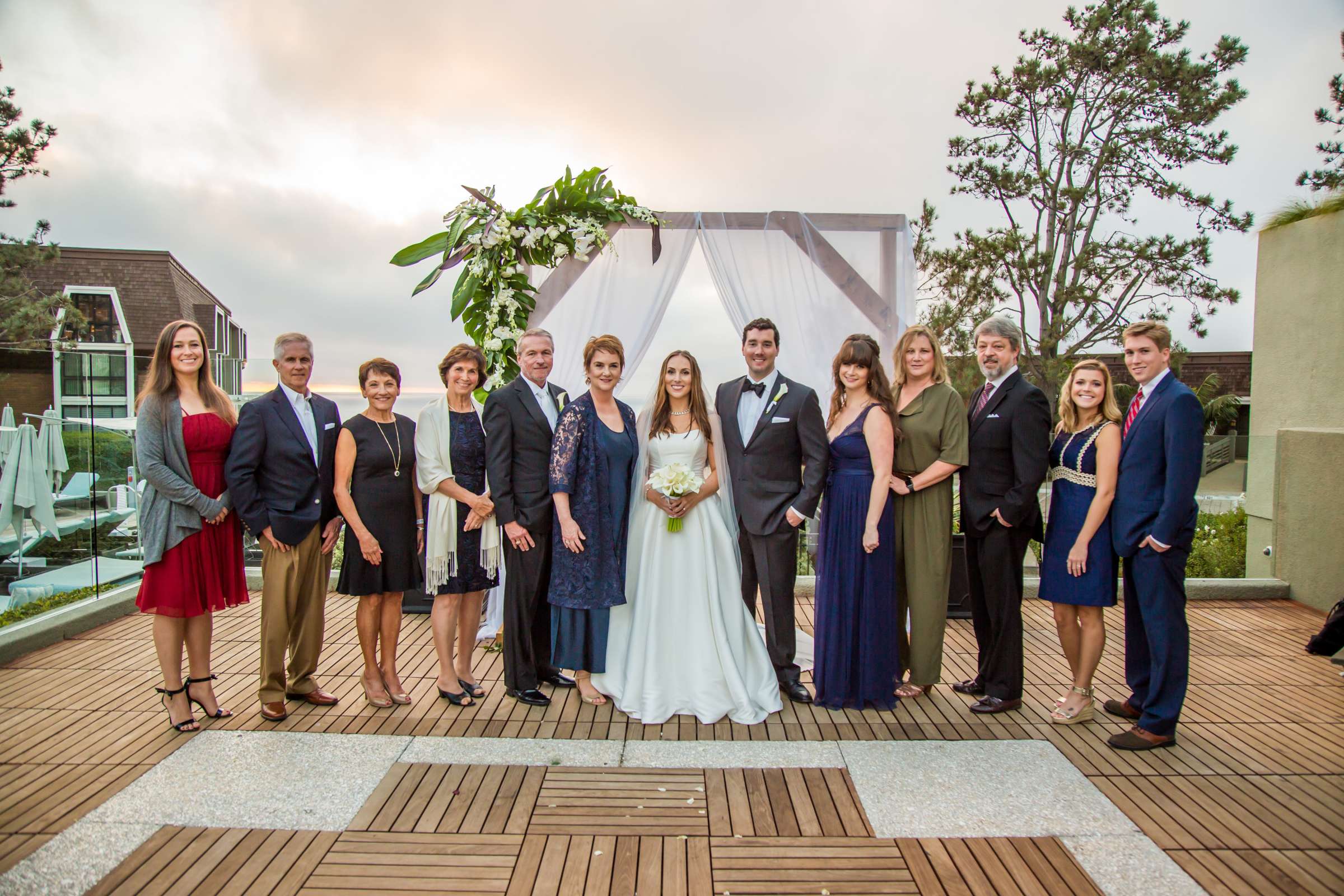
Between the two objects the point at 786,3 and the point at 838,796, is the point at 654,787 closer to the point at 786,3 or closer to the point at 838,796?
the point at 838,796

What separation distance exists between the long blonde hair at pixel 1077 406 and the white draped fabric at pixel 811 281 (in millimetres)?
1612

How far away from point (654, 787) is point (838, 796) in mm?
660

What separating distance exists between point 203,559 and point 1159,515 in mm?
3968

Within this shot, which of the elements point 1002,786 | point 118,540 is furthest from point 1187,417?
point 118,540

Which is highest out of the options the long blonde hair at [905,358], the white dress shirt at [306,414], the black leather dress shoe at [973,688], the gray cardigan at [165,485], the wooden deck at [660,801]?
the long blonde hair at [905,358]

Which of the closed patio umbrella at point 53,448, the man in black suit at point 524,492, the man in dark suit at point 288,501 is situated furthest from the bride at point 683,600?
the closed patio umbrella at point 53,448

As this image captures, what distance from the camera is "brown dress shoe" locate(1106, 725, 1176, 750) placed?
3125mm

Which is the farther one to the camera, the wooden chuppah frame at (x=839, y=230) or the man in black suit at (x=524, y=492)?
the wooden chuppah frame at (x=839, y=230)

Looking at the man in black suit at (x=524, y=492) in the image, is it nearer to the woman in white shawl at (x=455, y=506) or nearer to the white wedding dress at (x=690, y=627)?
the woman in white shawl at (x=455, y=506)

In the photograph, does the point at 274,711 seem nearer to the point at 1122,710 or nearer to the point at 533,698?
the point at 533,698

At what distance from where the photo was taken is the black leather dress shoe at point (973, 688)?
3.74 m

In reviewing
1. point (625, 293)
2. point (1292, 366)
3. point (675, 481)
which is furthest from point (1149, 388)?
point (1292, 366)

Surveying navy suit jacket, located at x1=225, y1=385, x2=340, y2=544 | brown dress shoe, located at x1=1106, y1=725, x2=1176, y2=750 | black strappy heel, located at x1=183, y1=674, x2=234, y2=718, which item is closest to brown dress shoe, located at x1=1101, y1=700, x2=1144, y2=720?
brown dress shoe, located at x1=1106, y1=725, x2=1176, y2=750

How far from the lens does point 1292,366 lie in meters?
5.90
